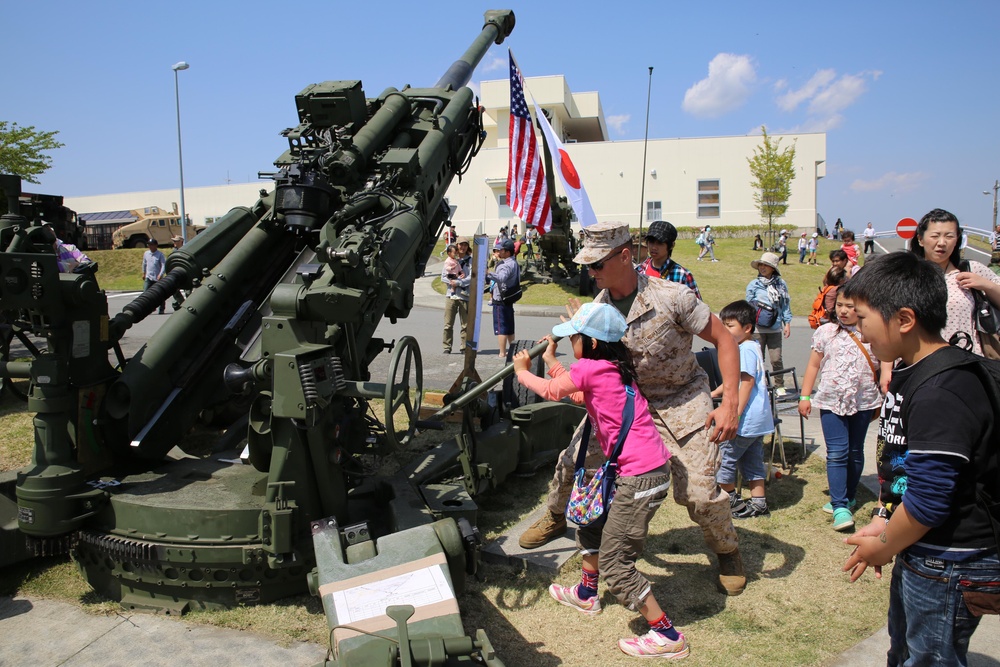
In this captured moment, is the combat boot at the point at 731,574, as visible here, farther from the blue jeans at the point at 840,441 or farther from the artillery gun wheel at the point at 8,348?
the artillery gun wheel at the point at 8,348

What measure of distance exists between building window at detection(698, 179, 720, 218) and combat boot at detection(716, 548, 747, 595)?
122 feet

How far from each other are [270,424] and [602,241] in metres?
1.95

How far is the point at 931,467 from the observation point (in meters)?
2.15

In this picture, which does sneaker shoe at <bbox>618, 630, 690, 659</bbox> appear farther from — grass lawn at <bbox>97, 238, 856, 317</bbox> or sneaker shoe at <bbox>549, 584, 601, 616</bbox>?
grass lawn at <bbox>97, 238, 856, 317</bbox>

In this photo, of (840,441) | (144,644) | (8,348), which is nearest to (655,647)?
(840,441)

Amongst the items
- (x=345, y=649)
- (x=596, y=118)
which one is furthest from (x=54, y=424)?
(x=596, y=118)

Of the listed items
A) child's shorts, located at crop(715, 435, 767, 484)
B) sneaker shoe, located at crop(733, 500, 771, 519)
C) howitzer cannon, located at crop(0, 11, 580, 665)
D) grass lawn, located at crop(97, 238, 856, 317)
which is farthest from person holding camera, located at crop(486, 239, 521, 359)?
grass lawn, located at crop(97, 238, 856, 317)

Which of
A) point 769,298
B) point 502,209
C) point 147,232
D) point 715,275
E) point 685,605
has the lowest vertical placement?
point 685,605

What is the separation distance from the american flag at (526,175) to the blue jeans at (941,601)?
6586mm

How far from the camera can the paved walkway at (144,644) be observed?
3.56 meters

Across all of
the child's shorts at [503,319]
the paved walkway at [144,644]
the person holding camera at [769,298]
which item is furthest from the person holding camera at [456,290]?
the paved walkway at [144,644]

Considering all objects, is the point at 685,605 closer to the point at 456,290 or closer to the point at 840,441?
the point at 840,441

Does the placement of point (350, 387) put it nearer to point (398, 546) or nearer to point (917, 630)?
point (398, 546)

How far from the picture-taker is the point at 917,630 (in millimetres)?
2363
